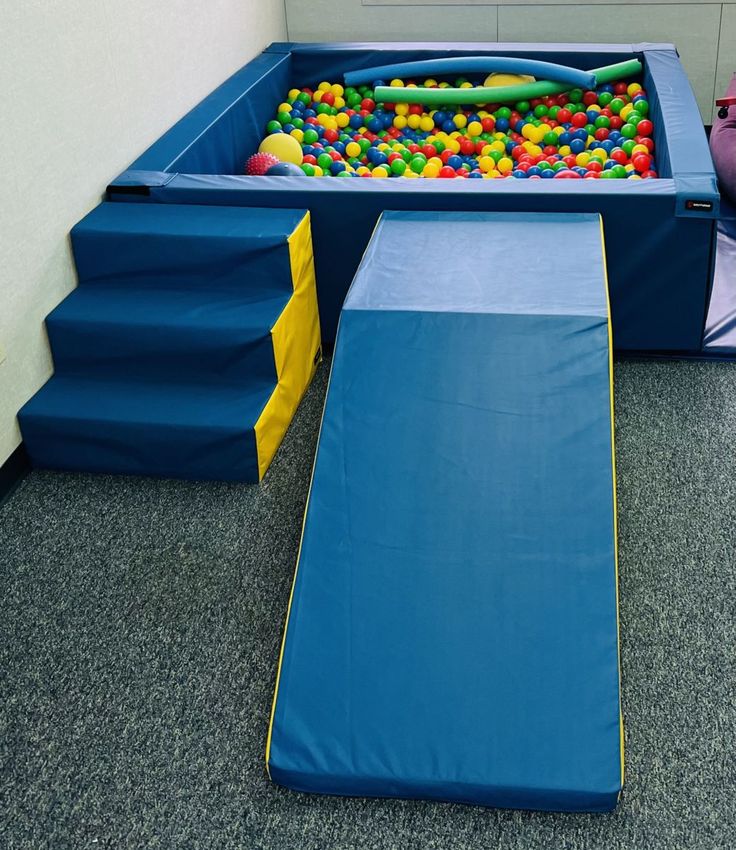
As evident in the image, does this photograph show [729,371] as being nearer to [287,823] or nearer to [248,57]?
[287,823]

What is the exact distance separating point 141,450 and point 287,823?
4.11 ft

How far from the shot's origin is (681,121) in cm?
374

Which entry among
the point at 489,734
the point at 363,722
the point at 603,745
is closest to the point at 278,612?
the point at 363,722

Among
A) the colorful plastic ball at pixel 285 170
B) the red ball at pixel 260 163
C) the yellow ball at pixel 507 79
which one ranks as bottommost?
the red ball at pixel 260 163

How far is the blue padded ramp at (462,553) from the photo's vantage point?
1914 mm

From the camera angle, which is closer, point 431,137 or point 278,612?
point 278,612

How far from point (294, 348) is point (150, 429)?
1.74 feet

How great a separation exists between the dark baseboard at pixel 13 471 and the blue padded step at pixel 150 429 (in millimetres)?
28

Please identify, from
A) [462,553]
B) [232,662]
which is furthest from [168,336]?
[462,553]

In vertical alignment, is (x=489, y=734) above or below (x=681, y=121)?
below

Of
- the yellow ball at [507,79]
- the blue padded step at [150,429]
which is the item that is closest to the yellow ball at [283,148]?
the yellow ball at [507,79]

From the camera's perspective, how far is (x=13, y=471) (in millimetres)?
2867

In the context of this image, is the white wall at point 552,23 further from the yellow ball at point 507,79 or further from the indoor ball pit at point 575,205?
the indoor ball pit at point 575,205

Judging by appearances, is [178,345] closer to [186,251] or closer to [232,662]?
[186,251]
